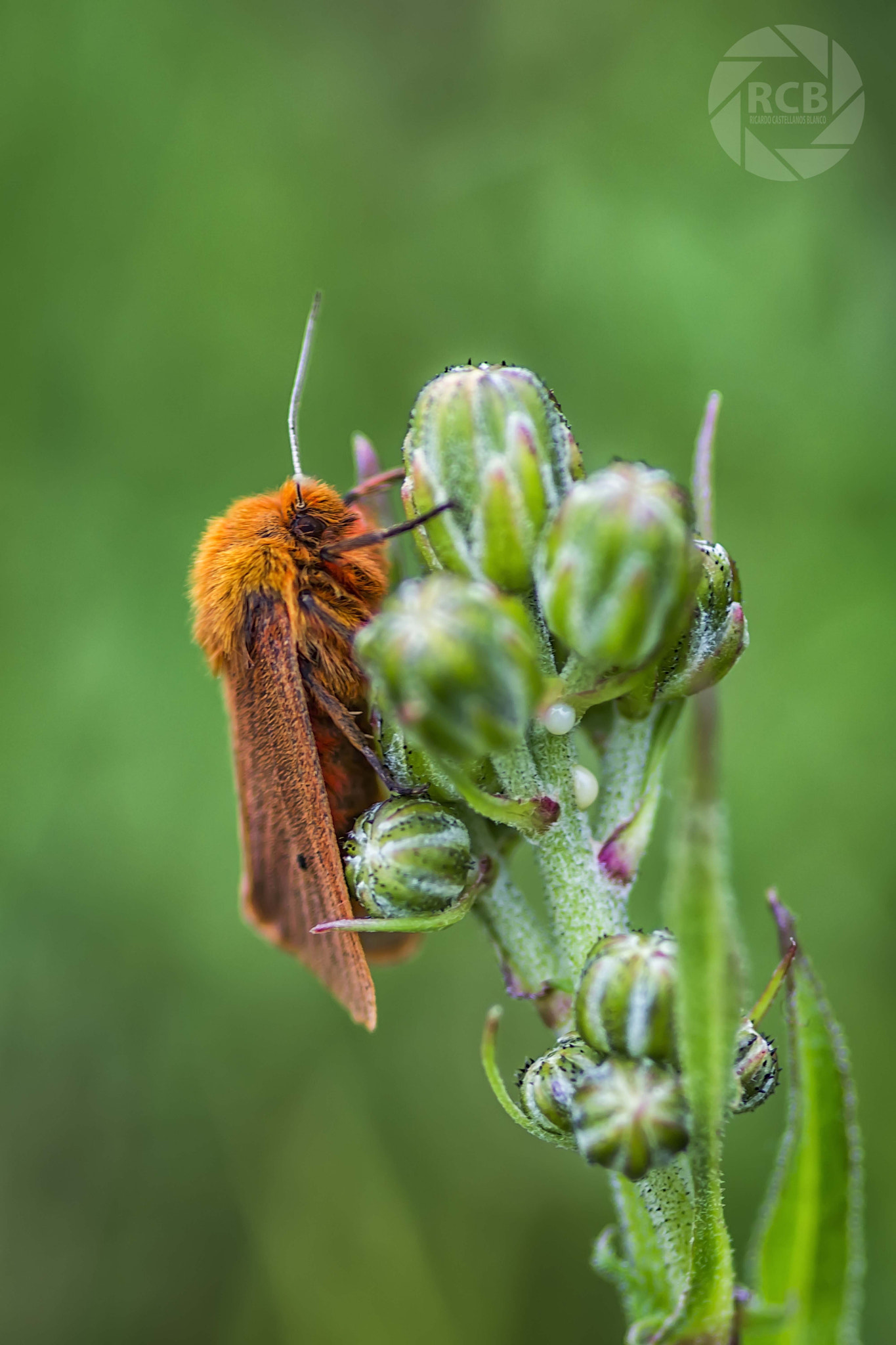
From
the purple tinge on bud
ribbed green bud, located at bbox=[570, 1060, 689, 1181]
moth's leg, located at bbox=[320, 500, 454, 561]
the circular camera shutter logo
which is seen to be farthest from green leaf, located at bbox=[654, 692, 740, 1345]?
the circular camera shutter logo

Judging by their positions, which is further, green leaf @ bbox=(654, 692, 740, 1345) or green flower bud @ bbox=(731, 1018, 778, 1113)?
green flower bud @ bbox=(731, 1018, 778, 1113)

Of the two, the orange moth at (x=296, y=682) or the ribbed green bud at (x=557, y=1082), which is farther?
the orange moth at (x=296, y=682)

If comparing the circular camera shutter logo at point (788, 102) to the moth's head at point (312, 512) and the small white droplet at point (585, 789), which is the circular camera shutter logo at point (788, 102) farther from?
the small white droplet at point (585, 789)

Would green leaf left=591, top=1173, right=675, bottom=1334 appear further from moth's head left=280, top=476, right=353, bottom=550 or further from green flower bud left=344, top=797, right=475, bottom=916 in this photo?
moth's head left=280, top=476, right=353, bottom=550

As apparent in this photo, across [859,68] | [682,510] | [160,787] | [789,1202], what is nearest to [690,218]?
[859,68]

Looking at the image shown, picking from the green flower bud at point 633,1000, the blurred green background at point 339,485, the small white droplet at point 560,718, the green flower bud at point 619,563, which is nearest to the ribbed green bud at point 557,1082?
the green flower bud at point 633,1000
